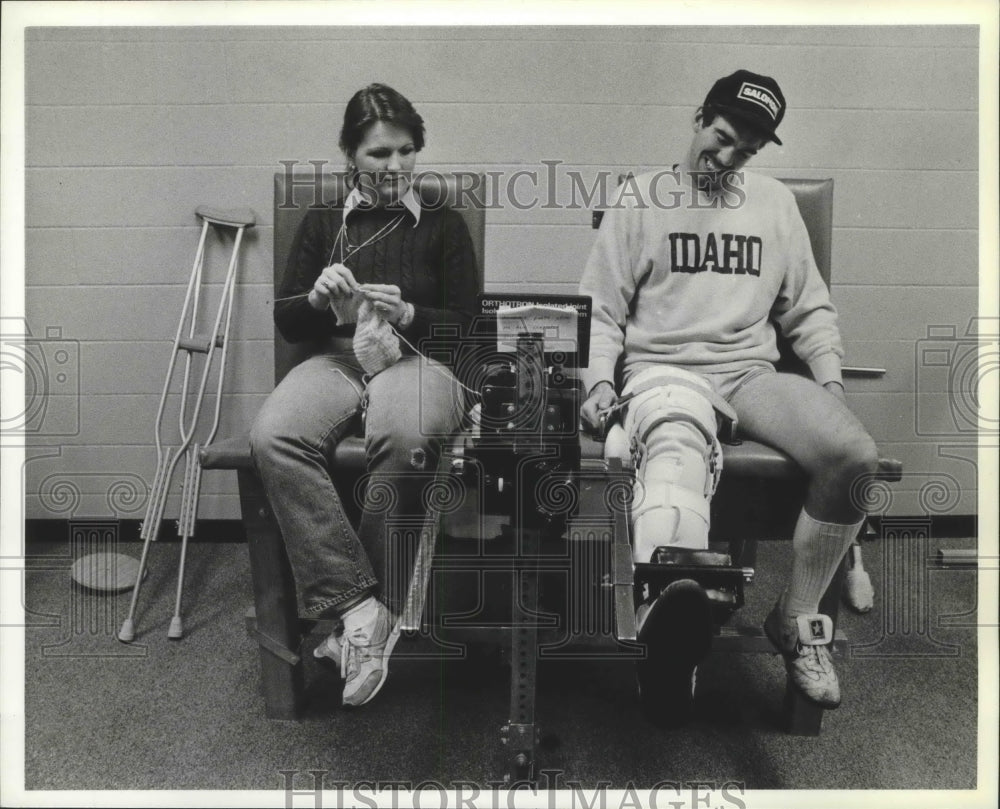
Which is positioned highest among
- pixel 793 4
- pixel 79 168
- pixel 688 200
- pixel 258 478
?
pixel 793 4

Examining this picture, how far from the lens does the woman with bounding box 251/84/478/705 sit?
1272mm

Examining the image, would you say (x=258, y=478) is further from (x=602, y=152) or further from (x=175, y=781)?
(x=602, y=152)

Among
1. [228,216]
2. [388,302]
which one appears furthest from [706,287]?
[228,216]

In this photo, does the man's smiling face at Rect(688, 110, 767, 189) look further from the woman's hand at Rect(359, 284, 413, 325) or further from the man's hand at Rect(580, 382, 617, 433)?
the woman's hand at Rect(359, 284, 413, 325)

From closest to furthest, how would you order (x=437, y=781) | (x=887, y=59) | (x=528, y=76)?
(x=437, y=781), (x=887, y=59), (x=528, y=76)

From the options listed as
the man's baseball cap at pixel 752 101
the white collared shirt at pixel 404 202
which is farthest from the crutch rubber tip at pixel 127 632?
the man's baseball cap at pixel 752 101

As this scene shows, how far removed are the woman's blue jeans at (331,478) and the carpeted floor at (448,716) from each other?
27cm

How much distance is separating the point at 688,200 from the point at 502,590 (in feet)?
2.96

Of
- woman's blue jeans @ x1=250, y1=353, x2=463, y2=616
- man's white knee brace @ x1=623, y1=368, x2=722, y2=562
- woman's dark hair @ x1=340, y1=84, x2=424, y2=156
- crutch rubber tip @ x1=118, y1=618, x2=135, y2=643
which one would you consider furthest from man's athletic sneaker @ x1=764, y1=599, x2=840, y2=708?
crutch rubber tip @ x1=118, y1=618, x2=135, y2=643

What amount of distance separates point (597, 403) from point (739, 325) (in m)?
0.34

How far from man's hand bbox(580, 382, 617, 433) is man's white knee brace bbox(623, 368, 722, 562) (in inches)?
3.2

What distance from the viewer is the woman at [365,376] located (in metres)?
1.27

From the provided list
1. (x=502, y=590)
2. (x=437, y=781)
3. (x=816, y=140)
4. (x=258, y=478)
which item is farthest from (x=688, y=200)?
(x=437, y=781)

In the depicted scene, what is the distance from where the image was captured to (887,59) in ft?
5.19
